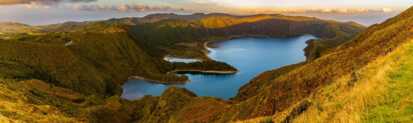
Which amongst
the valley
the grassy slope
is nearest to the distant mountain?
the valley

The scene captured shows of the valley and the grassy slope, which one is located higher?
the grassy slope

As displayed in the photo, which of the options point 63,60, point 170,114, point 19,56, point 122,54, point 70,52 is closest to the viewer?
point 170,114

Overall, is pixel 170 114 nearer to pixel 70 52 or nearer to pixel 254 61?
pixel 70 52

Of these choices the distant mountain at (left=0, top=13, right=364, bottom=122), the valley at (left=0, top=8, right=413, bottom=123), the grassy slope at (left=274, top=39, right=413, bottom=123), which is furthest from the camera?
the distant mountain at (left=0, top=13, right=364, bottom=122)

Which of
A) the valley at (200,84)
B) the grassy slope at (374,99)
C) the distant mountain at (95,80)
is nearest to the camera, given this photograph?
the grassy slope at (374,99)

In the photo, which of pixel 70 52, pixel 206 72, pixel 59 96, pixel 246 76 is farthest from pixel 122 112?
pixel 206 72

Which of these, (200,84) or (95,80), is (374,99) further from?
(200,84)

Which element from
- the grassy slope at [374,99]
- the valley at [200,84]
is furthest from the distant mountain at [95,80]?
the grassy slope at [374,99]

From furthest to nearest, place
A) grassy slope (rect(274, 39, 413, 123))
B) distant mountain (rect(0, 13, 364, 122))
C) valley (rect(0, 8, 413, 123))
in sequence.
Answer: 1. distant mountain (rect(0, 13, 364, 122))
2. valley (rect(0, 8, 413, 123))
3. grassy slope (rect(274, 39, 413, 123))

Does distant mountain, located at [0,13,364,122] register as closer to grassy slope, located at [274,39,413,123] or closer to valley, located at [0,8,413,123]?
valley, located at [0,8,413,123]

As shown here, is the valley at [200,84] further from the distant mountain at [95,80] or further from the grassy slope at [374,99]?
the distant mountain at [95,80]

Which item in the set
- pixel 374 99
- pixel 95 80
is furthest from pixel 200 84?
pixel 374 99
